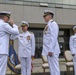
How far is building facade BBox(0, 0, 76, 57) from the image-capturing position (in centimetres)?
2286

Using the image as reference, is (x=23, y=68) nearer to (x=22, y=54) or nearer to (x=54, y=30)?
(x=22, y=54)

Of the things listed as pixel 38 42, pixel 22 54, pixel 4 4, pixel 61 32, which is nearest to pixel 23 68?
pixel 22 54

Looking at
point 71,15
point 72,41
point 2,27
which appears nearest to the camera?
point 2,27

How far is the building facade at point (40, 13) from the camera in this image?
22859mm

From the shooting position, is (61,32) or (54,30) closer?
(54,30)

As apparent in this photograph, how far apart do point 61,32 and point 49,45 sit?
21276 mm

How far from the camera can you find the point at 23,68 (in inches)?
260

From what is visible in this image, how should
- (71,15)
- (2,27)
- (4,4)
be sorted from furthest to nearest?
(71,15), (4,4), (2,27)

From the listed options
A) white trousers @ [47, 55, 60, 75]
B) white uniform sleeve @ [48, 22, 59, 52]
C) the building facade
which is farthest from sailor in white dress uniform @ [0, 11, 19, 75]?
the building facade

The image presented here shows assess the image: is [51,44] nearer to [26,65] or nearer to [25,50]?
[25,50]

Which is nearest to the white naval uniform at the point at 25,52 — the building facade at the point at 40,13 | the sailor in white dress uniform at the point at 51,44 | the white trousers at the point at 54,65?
the sailor in white dress uniform at the point at 51,44

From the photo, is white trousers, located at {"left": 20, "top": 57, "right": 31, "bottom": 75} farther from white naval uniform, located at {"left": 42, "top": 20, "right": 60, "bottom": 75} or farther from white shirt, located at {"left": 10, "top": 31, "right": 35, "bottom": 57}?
white naval uniform, located at {"left": 42, "top": 20, "right": 60, "bottom": 75}

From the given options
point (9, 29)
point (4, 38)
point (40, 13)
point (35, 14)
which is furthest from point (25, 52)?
point (40, 13)

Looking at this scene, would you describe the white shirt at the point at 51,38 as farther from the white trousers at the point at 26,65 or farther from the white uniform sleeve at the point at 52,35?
the white trousers at the point at 26,65
